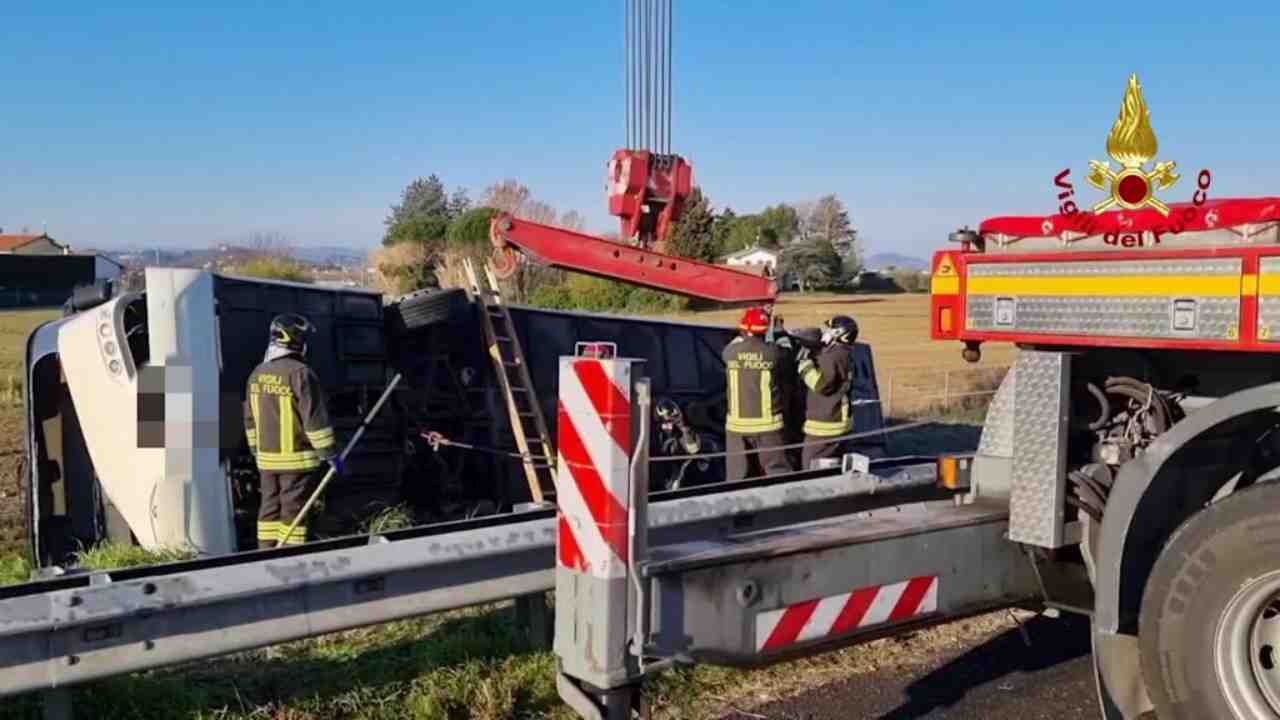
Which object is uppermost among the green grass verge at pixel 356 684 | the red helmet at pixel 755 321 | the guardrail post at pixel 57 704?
the red helmet at pixel 755 321

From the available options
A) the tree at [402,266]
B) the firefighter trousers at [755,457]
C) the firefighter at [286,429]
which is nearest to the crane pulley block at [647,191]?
the firefighter trousers at [755,457]

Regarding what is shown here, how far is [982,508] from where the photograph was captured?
4164 mm

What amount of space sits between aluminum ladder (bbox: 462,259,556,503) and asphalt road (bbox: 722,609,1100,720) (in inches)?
136

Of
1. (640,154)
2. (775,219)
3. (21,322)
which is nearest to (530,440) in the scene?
(640,154)

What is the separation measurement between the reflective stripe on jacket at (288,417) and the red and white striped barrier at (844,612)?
11.2 feet

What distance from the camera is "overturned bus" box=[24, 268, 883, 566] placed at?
6.04 meters

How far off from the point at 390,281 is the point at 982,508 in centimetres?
3255

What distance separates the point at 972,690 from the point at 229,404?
13.6ft

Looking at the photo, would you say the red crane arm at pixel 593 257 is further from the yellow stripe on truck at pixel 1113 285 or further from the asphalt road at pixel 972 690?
the yellow stripe on truck at pixel 1113 285

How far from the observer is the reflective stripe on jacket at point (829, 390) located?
820cm

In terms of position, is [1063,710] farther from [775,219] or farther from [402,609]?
[775,219]

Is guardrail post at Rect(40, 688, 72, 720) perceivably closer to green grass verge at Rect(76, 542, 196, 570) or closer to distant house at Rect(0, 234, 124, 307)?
green grass verge at Rect(76, 542, 196, 570)

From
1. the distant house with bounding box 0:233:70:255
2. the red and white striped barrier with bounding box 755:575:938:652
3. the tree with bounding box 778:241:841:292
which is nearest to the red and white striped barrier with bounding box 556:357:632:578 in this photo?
the red and white striped barrier with bounding box 755:575:938:652

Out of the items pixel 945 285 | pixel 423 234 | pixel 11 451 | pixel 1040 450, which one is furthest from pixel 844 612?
pixel 423 234
